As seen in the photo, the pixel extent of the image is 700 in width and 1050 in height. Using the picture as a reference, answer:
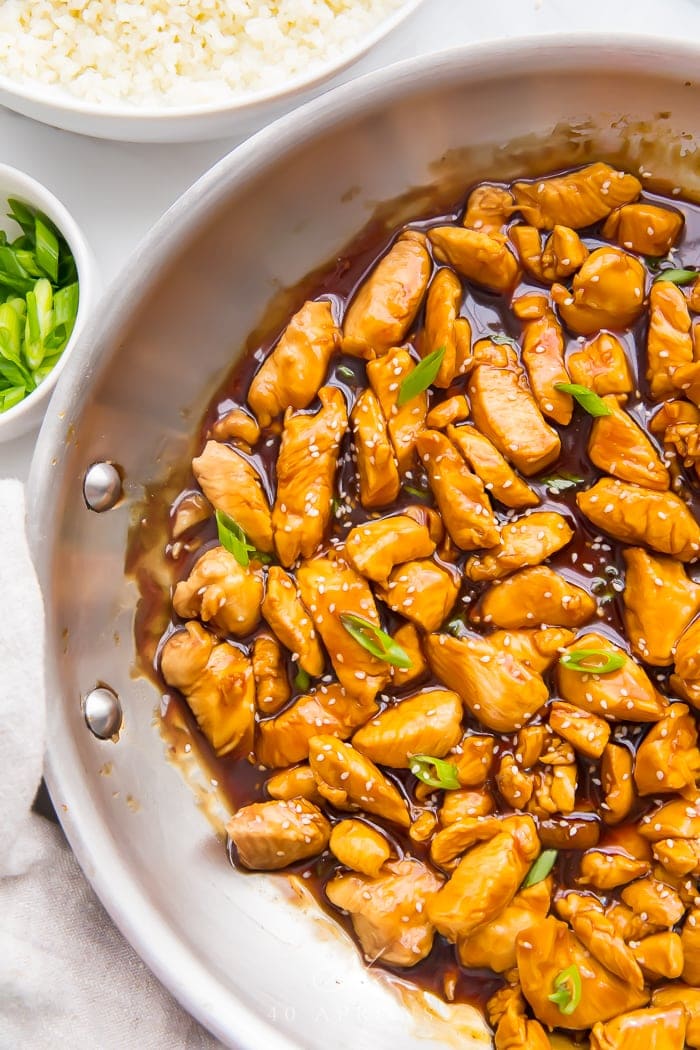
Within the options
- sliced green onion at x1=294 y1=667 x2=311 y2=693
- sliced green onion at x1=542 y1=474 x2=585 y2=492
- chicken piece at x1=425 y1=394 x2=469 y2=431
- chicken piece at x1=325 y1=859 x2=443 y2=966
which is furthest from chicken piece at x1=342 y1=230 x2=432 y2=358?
chicken piece at x1=325 y1=859 x2=443 y2=966

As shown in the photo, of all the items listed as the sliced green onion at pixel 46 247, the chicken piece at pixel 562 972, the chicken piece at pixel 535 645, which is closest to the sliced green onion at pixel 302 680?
the chicken piece at pixel 535 645

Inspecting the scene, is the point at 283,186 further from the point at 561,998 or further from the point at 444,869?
the point at 561,998

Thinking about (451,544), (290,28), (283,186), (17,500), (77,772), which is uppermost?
(290,28)

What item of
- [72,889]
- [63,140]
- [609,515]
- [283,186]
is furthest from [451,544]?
[63,140]

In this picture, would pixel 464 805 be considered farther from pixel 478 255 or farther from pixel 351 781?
pixel 478 255

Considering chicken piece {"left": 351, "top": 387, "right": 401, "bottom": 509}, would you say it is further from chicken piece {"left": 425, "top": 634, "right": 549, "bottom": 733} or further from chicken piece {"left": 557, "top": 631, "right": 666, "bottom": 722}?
chicken piece {"left": 557, "top": 631, "right": 666, "bottom": 722}

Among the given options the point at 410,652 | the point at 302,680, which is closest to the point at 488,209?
the point at 410,652
